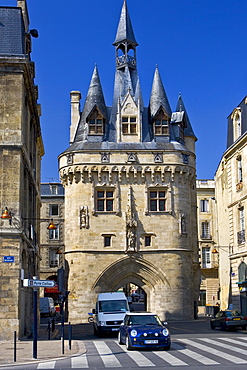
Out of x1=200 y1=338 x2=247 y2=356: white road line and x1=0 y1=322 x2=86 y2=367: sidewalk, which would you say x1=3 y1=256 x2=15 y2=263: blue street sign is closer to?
x1=0 y1=322 x2=86 y2=367: sidewalk

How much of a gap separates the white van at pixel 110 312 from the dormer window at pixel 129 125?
1619 centimetres

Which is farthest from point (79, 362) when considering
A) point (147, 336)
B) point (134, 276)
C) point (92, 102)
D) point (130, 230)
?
point (92, 102)

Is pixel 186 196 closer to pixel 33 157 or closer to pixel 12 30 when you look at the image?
pixel 33 157

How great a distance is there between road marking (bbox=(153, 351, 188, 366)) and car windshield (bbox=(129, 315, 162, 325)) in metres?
1.19

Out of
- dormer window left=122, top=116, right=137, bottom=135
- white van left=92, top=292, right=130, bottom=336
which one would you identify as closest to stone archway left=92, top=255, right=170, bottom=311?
dormer window left=122, top=116, right=137, bottom=135

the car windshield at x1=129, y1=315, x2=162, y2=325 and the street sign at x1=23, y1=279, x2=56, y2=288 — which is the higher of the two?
the street sign at x1=23, y1=279, x2=56, y2=288

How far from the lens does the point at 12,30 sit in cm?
2355

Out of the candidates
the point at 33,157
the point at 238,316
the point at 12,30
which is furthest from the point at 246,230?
the point at 12,30

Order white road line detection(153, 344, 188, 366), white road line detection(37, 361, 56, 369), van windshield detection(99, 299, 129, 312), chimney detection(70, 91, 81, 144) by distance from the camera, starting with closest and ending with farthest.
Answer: white road line detection(37, 361, 56, 369) → white road line detection(153, 344, 188, 366) → van windshield detection(99, 299, 129, 312) → chimney detection(70, 91, 81, 144)

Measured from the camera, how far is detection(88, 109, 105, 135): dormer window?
38875 millimetres

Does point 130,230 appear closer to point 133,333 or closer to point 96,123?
point 96,123

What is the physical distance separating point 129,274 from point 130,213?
13.4 ft

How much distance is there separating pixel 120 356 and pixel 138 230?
22.0m

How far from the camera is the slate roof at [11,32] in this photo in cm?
2291
